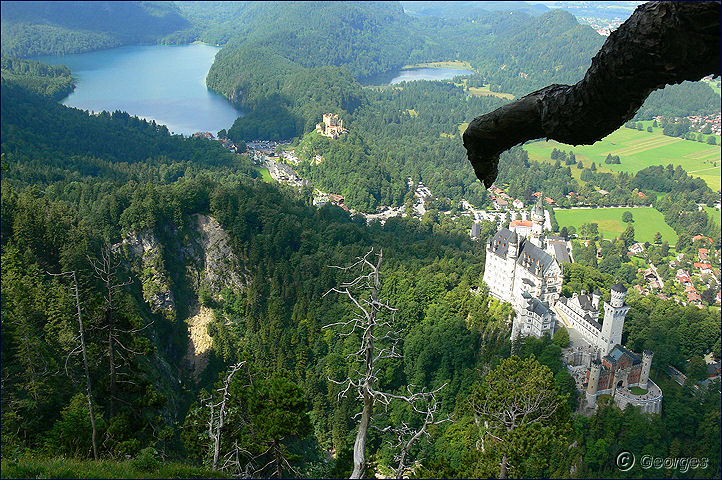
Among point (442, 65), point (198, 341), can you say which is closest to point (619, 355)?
point (198, 341)

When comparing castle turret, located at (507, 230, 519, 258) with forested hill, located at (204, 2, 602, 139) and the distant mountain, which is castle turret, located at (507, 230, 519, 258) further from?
the distant mountain

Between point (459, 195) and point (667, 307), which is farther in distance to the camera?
point (459, 195)

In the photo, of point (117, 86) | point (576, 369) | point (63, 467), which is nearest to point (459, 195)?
point (576, 369)

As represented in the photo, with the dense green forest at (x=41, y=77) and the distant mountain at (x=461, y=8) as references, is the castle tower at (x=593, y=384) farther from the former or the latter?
the distant mountain at (x=461, y=8)

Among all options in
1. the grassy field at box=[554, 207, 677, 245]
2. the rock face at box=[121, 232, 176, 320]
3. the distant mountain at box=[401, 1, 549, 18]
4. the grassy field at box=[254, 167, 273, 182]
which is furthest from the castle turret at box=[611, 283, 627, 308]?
the distant mountain at box=[401, 1, 549, 18]

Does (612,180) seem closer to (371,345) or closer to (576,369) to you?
(576,369)

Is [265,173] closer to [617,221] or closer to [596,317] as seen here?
[617,221]
